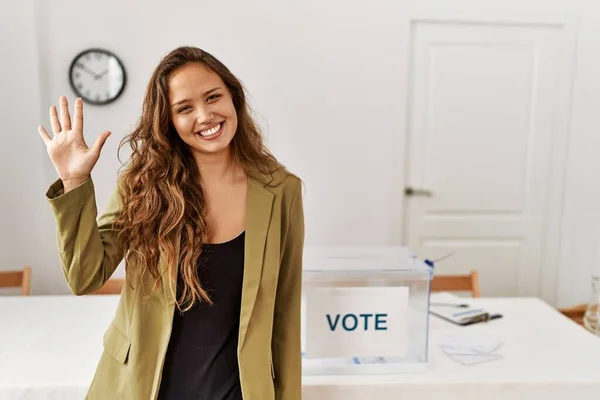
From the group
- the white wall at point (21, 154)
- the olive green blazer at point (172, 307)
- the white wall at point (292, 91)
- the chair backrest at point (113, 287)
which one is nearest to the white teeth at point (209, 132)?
the olive green blazer at point (172, 307)

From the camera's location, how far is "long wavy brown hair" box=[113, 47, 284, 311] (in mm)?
991

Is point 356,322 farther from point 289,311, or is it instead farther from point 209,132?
point 209,132

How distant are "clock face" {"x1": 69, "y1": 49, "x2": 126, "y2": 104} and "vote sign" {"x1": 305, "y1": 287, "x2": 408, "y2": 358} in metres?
1.95

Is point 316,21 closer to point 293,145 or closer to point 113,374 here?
point 293,145

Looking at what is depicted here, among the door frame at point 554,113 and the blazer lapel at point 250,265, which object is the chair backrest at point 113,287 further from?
the door frame at point 554,113

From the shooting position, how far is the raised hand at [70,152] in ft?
2.97

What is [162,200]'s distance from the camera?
1.02m

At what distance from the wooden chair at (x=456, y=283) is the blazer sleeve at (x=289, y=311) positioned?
1.17 metres

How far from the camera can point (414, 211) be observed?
3104 mm

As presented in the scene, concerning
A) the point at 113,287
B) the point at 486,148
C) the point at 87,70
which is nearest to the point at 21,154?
the point at 87,70

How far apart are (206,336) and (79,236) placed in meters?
0.32

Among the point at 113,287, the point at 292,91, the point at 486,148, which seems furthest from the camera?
the point at 486,148

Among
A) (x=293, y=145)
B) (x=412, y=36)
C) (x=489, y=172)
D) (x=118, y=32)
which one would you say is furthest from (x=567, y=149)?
(x=118, y=32)

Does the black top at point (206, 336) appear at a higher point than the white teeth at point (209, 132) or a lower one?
lower
